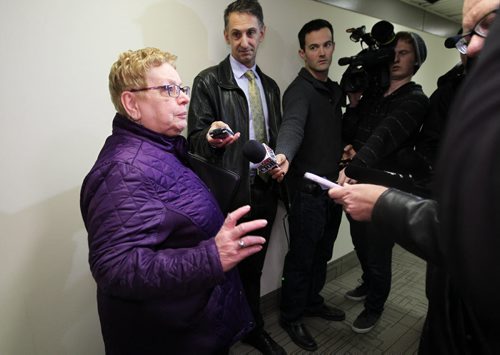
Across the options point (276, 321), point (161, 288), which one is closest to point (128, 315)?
point (161, 288)

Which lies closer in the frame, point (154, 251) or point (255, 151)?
point (154, 251)

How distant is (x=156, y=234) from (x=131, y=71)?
1.61 ft

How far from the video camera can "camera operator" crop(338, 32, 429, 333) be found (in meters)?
0.05

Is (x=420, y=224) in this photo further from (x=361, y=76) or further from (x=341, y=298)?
(x=341, y=298)

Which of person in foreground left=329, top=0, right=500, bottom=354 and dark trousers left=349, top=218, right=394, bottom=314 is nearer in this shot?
person in foreground left=329, top=0, right=500, bottom=354

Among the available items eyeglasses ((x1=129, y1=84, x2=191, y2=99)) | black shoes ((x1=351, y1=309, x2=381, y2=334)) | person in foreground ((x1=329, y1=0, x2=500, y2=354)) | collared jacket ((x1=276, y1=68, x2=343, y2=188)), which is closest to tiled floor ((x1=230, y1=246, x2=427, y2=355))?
black shoes ((x1=351, y1=309, x2=381, y2=334))

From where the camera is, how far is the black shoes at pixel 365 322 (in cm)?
190

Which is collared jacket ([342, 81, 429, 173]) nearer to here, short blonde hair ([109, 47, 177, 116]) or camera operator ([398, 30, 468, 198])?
camera operator ([398, 30, 468, 198])

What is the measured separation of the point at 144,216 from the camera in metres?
0.80

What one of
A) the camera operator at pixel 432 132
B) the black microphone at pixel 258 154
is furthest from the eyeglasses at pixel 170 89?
the camera operator at pixel 432 132

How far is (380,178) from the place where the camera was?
3.74ft

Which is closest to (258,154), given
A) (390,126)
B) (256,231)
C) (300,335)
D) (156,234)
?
(156,234)

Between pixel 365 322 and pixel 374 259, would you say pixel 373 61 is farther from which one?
pixel 365 322

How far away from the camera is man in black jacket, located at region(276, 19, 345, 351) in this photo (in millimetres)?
1769
